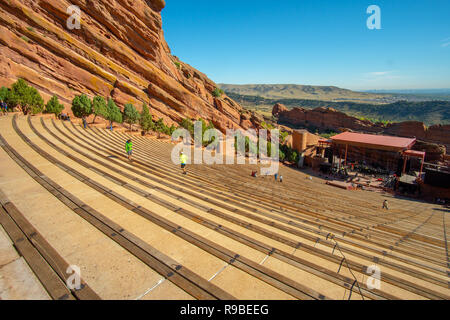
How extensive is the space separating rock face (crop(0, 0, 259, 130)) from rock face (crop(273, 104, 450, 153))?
39.6m

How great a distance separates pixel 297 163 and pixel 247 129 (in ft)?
63.3

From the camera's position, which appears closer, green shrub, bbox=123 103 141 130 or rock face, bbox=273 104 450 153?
green shrub, bbox=123 103 141 130

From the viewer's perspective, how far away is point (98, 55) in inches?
1300

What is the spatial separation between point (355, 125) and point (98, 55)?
62.8 m

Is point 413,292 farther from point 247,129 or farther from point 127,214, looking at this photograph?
point 247,129

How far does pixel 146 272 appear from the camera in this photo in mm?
3047

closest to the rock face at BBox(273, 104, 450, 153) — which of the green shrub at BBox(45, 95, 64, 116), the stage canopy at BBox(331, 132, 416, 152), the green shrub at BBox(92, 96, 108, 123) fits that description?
the stage canopy at BBox(331, 132, 416, 152)

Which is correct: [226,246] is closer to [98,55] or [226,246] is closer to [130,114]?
[130,114]

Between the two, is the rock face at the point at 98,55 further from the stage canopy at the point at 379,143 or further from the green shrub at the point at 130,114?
the stage canopy at the point at 379,143

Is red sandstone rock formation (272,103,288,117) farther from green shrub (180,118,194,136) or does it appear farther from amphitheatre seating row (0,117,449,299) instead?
amphitheatre seating row (0,117,449,299)

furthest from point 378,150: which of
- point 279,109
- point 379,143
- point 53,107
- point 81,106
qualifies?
point 279,109

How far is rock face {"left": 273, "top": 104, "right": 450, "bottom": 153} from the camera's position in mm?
43688
